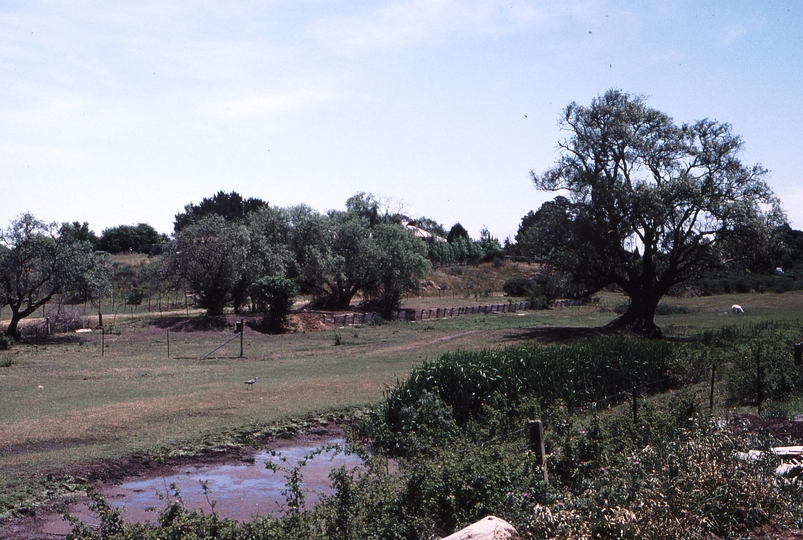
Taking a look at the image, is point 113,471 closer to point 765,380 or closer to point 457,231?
point 765,380

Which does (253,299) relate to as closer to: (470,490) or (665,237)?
(665,237)

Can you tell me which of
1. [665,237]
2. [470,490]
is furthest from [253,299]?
[470,490]

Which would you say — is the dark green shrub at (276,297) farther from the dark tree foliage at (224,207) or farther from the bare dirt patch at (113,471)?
the dark tree foliage at (224,207)

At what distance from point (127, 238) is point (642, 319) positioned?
88.3 meters

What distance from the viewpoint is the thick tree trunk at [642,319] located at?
37.1m

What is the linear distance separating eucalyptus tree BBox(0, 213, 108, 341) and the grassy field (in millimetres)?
2847

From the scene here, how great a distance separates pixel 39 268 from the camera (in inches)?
1506

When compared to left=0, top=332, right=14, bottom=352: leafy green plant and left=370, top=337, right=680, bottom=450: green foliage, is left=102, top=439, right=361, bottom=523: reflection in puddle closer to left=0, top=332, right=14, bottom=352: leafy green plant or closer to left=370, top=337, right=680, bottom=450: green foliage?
left=370, top=337, right=680, bottom=450: green foliage

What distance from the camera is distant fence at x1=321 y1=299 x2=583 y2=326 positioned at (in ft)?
163

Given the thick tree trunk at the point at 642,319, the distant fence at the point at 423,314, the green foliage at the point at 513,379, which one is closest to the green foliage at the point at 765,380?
the green foliage at the point at 513,379

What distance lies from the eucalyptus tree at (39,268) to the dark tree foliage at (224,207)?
197 ft

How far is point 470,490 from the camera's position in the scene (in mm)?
7773

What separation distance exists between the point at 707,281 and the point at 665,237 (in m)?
43.5

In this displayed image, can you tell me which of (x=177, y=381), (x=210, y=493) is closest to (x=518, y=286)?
(x=177, y=381)
